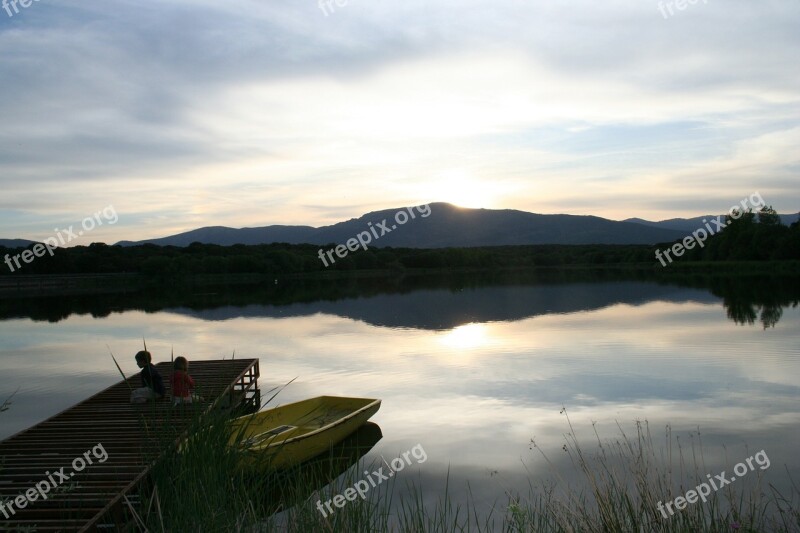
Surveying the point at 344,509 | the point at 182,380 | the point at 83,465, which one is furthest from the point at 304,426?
the point at 344,509

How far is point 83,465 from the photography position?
713cm

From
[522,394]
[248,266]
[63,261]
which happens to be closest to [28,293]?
[63,261]

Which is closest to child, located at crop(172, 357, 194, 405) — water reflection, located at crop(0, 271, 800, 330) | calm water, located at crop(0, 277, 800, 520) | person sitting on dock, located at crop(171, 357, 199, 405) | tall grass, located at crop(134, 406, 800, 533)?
person sitting on dock, located at crop(171, 357, 199, 405)

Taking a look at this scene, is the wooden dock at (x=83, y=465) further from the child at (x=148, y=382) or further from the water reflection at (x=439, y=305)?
the water reflection at (x=439, y=305)

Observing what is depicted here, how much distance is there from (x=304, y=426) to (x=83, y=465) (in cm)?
366

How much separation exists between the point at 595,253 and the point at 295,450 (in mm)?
100442

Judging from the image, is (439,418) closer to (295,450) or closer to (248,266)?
(295,450)

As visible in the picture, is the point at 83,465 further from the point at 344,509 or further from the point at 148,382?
the point at 344,509

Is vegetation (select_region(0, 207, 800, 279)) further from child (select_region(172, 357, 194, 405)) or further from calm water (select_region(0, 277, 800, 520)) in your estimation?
child (select_region(172, 357, 194, 405))

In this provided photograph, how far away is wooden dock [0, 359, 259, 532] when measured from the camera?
227 inches

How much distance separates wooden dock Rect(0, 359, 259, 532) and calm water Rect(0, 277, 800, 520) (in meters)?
3.18

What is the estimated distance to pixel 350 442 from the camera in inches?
426

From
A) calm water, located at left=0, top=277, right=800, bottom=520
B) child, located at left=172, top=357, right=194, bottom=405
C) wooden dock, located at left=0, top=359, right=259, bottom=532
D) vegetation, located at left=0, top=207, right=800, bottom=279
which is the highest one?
vegetation, located at left=0, top=207, right=800, bottom=279

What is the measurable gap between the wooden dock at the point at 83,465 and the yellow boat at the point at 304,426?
42.1 inches
